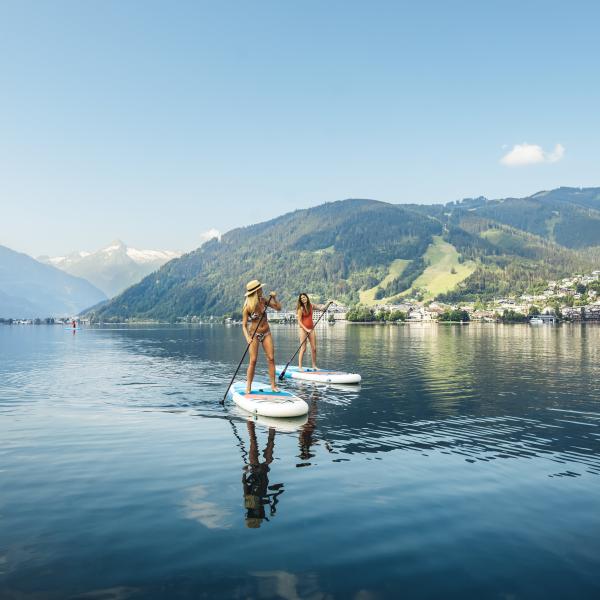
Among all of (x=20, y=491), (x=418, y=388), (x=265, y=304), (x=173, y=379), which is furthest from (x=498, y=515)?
(x=173, y=379)

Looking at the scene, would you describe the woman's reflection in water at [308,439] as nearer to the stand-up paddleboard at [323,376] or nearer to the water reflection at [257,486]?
the water reflection at [257,486]

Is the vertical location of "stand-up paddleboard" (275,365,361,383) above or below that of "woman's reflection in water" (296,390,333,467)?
above

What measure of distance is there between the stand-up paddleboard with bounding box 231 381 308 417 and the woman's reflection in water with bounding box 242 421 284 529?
5728mm

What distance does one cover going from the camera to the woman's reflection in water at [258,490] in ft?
40.7

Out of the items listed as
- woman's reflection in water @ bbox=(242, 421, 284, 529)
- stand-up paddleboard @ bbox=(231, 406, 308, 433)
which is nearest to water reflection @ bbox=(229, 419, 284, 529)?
woman's reflection in water @ bbox=(242, 421, 284, 529)

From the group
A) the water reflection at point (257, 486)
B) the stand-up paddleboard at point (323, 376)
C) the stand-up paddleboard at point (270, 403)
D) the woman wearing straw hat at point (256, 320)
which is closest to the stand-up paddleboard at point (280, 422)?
the stand-up paddleboard at point (270, 403)

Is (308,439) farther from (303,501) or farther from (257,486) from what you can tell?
(303,501)

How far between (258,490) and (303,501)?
154 centimetres

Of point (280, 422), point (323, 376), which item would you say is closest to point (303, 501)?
point (280, 422)

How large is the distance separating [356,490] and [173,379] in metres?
29.8

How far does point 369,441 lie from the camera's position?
20547 millimetres

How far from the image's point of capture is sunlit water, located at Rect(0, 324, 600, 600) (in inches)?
372

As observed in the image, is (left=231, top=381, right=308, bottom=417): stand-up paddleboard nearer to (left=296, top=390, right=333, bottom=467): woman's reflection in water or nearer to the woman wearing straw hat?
(left=296, top=390, right=333, bottom=467): woman's reflection in water

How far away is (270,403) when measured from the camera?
82.4ft
